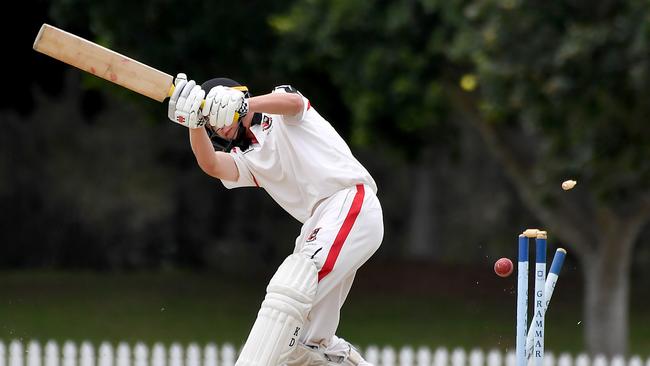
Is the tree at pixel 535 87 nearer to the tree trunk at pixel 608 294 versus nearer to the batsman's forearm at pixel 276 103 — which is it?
the tree trunk at pixel 608 294

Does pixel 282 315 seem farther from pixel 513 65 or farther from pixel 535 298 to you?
pixel 513 65

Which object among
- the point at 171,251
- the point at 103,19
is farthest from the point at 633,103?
the point at 171,251

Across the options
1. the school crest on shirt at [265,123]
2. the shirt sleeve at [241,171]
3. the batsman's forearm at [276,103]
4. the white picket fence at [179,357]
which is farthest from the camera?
the white picket fence at [179,357]

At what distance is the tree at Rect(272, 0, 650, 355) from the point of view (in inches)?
357

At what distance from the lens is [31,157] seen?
2111 cm

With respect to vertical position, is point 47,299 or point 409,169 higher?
point 409,169

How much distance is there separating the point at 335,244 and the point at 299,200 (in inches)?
13.7

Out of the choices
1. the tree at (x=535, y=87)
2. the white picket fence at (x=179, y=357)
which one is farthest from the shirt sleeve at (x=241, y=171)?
the white picket fence at (x=179, y=357)

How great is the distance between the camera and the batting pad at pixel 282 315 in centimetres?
435

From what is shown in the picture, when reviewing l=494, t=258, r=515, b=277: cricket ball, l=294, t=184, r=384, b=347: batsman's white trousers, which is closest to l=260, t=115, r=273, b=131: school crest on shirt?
l=294, t=184, r=384, b=347: batsman's white trousers

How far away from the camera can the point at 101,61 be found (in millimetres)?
4426

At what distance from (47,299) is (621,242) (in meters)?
9.74

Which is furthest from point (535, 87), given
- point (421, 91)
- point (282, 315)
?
point (282, 315)

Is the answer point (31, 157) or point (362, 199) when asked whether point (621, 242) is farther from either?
point (31, 157)
